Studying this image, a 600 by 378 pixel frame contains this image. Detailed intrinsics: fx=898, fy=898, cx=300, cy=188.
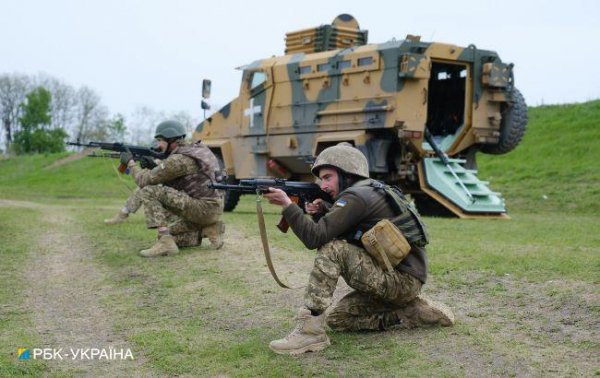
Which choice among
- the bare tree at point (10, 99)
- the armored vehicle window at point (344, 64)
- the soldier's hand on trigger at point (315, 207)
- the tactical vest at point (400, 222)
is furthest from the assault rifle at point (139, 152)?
the bare tree at point (10, 99)

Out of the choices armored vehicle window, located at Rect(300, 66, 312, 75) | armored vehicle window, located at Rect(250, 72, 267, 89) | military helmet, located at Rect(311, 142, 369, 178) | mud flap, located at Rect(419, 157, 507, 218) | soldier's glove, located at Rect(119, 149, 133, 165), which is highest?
armored vehicle window, located at Rect(300, 66, 312, 75)

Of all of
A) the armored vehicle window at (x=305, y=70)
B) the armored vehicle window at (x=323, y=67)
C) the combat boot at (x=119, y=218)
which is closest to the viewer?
the combat boot at (x=119, y=218)

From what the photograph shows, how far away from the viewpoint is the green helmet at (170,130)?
9516 mm

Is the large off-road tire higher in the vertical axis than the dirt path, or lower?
higher

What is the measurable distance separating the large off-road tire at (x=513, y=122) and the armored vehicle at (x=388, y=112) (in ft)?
0.06

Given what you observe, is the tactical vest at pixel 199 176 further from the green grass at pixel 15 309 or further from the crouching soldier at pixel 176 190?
the green grass at pixel 15 309

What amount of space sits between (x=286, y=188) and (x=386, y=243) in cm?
72

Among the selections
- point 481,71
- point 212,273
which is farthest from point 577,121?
point 212,273

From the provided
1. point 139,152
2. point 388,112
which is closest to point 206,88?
point 388,112

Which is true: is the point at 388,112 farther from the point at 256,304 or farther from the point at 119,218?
the point at 256,304

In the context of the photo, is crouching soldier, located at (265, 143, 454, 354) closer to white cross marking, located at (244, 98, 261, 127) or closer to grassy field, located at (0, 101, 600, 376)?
grassy field, located at (0, 101, 600, 376)

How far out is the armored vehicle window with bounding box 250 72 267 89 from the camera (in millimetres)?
16969

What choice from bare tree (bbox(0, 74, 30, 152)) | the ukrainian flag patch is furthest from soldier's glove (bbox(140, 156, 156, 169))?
bare tree (bbox(0, 74, 30, 152))

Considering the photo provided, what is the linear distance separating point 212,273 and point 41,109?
5480cm
